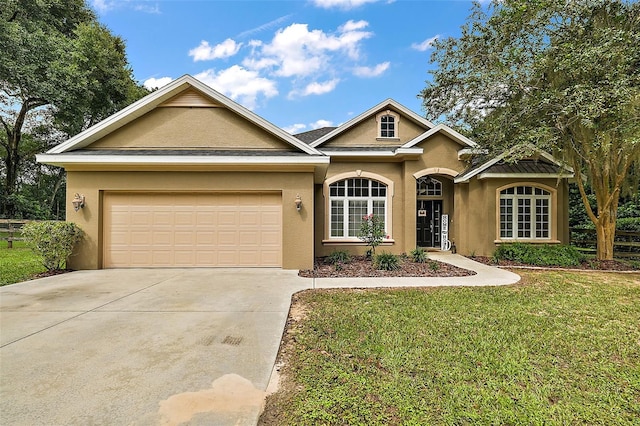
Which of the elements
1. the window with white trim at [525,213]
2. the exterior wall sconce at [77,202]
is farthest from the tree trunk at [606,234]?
the exterior wall sconce at [77,202]

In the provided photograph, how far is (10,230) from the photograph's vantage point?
589 inches

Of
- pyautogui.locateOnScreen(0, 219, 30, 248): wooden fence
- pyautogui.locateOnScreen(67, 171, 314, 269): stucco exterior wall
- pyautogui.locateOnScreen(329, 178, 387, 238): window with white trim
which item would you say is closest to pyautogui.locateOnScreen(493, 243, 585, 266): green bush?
pyautogui.locateOnScreen(329, 178, 387, 238): window with white trim

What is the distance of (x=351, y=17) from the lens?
50.5 feet

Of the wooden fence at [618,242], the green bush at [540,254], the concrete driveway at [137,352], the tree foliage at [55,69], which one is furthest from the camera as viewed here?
the tree foliage at [55,69]

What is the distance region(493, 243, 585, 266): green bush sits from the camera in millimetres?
10414

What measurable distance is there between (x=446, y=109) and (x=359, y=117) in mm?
3440

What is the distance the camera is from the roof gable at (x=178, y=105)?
9.20m

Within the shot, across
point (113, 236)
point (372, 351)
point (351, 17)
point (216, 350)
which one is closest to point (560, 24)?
point (351, 17)

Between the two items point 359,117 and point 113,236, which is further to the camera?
point 359,117

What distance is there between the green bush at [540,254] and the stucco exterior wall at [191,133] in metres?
8.33

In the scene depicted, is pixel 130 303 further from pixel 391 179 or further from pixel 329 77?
pixel 329 77

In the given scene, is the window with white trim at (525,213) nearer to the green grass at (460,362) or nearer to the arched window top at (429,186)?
the arched window top at (429,186)

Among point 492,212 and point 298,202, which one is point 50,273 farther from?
point 492,212

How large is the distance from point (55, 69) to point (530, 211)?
24233 mm
